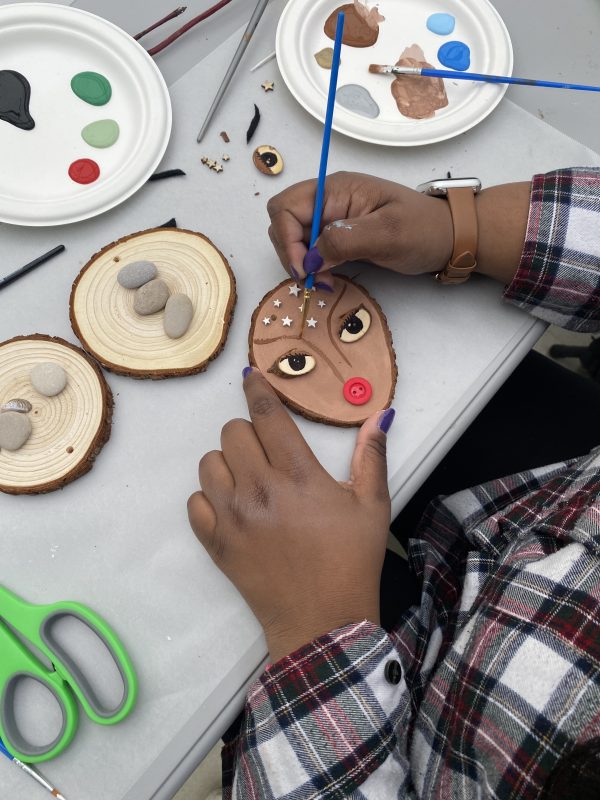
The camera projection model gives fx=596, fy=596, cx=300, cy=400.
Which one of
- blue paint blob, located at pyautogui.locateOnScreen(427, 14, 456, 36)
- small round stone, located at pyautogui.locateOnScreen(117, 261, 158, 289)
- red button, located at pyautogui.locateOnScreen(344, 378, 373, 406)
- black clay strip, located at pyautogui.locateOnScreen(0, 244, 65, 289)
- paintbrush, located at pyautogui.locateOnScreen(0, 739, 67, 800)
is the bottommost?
paintbrush, located at pyautogui.locateOnScreen(0, 739, 67, 800)

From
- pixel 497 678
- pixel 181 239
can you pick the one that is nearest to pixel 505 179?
pixel 181 239

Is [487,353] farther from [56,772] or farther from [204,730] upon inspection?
[56,772]

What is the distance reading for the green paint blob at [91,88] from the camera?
26.9 inches

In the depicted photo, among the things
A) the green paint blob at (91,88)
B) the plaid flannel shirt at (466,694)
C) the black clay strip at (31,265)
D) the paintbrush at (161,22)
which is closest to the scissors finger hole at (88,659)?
the plaid flannel shirt at (466,694)

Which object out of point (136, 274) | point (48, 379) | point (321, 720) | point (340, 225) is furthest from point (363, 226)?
point (321, 720)

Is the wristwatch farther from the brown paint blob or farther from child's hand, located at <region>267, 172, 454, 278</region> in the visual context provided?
the brown paint blob

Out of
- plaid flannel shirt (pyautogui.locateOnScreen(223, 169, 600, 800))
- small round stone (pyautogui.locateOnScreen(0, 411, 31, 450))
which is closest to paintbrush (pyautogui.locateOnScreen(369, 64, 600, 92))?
plaid flannel shirt (pyautogui.locateOnScreen(223, 169, 600, 800))

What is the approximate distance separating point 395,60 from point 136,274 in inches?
16.8

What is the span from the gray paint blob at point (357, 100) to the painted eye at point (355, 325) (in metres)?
0.26

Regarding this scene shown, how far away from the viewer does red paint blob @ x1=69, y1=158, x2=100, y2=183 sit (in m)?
0.66

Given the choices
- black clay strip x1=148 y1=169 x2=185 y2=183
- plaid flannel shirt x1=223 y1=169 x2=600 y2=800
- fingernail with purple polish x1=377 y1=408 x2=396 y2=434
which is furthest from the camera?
black clay strip x1=148 y1=169 x2=185 y2=183

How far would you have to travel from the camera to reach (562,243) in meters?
0.61

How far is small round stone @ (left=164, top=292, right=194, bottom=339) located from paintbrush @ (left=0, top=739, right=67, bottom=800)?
0.38 meters

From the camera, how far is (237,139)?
70 cm
